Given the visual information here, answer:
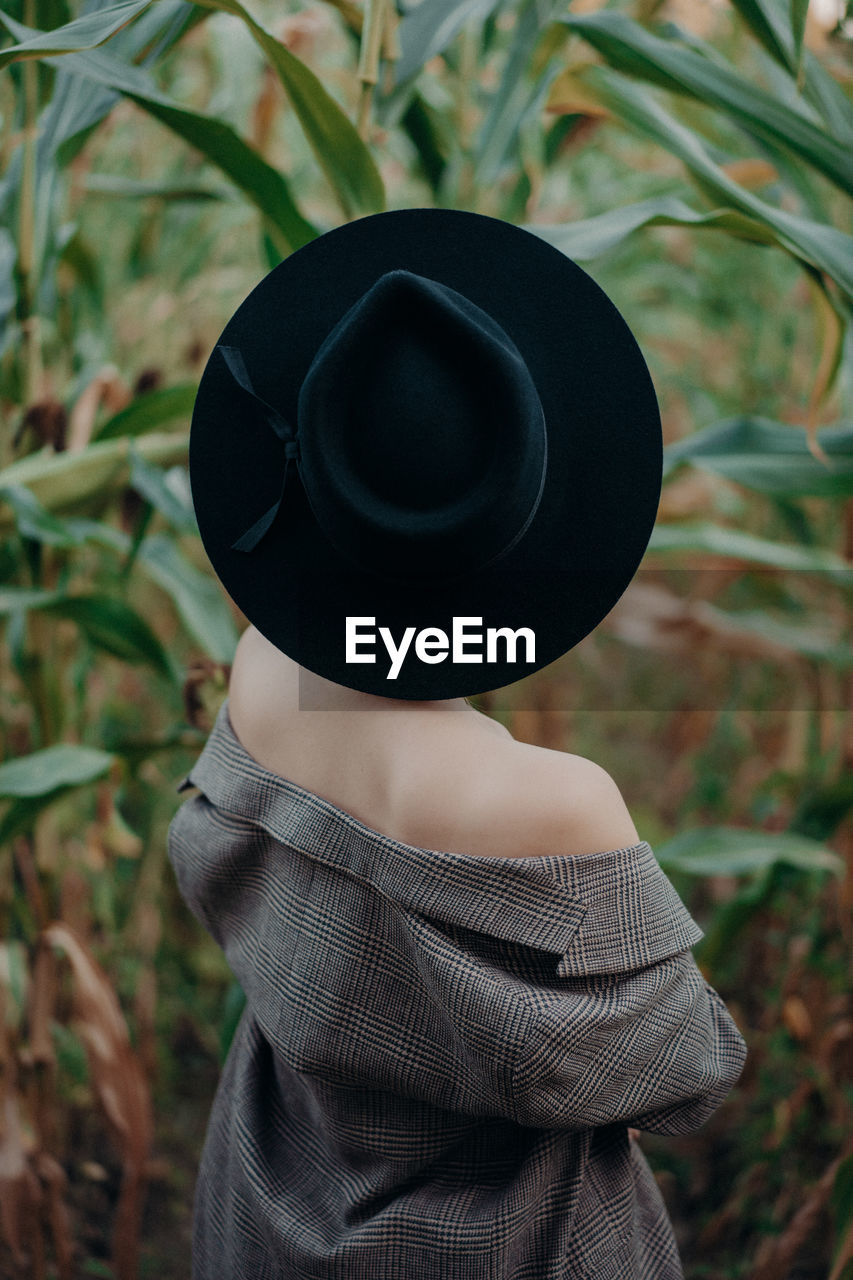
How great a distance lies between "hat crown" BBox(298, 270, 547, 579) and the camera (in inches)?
17.8

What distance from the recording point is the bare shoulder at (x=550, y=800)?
48 centimetres

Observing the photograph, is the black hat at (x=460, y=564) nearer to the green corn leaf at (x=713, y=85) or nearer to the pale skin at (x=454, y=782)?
the pale skin at (x=454, y=782)

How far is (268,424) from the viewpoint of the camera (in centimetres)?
53

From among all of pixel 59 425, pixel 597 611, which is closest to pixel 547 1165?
pixel 597 611

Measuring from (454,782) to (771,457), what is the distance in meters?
0.56

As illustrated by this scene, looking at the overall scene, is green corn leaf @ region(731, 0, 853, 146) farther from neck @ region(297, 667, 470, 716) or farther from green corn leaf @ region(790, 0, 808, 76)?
neck @ region(297, 667, 470, 716)

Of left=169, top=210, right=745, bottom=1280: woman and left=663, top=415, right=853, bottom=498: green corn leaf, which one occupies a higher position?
left=663, top=415, right=853, bottom=498: green corn leaf

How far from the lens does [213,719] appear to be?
2.80 ft

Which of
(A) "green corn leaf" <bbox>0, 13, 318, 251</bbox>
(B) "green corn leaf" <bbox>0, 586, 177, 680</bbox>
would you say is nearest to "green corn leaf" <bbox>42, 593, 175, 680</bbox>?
(B) "green corn leaf" <bbox>0, 586, 177, 680</bbox>

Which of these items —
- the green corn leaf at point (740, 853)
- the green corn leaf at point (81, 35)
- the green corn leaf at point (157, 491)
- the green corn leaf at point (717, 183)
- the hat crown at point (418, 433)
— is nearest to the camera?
the hat crown at point (418, 433)

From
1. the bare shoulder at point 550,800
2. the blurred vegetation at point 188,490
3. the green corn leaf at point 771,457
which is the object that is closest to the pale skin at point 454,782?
the bare shoulder at point 550,800

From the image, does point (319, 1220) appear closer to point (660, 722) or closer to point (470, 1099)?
point (470, 1099)

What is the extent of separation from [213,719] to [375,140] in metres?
0.55

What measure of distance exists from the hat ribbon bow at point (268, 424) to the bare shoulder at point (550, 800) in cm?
18
